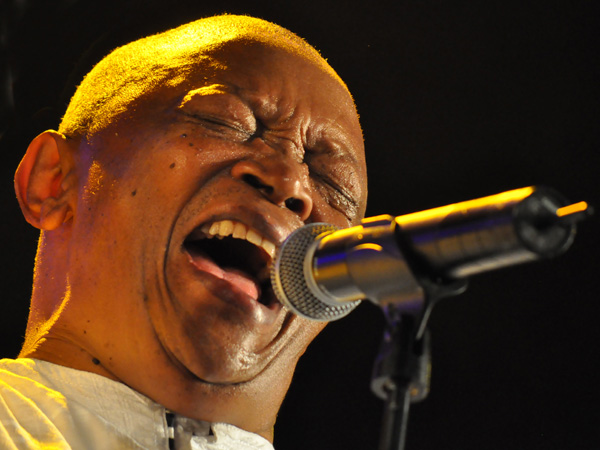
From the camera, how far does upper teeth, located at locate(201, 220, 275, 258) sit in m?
2.09

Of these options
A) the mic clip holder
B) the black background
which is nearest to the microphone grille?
the mic clip holder

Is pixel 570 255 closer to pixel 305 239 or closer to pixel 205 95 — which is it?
pixel 205 95

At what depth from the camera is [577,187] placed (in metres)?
2.96

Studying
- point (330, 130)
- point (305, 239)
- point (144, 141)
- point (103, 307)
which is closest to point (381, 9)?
point (330, 130)

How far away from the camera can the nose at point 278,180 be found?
84.1 inches

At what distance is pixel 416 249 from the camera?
1146 millimetres

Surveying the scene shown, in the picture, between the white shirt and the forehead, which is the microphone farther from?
the forehead

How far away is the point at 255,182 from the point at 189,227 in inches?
9.2

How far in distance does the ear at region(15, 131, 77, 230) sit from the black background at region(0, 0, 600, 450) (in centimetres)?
71

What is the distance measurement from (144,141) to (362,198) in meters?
0.75

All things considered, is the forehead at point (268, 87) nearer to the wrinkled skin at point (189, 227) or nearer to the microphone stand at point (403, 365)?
the wrinkled skin at point (189, 227)

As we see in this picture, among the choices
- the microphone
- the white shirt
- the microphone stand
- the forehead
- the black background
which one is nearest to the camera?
the microphone

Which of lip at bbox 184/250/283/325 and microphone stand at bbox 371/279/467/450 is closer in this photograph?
microphone stand at bbox 371/279/467/450

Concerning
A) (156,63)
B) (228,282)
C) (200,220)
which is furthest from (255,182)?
(156,63)
